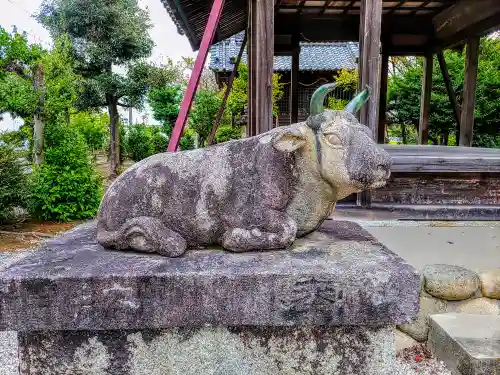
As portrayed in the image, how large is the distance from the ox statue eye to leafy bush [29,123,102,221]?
7.72 meters

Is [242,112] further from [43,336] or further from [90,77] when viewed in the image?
[43,336]

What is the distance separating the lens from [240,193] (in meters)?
2.07

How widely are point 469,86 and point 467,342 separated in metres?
5.99

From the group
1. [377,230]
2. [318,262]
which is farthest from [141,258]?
[377,230]

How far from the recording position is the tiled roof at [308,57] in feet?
48.2

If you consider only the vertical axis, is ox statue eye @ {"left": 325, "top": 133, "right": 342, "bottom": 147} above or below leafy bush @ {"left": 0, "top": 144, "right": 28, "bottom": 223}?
above

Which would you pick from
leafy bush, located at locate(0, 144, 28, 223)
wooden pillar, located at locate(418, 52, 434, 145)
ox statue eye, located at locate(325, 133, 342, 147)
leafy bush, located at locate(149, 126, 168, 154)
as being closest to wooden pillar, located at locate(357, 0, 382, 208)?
ox statue eye, located at locate(325, 133, 342, 147)

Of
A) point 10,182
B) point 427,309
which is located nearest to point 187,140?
point 10,182

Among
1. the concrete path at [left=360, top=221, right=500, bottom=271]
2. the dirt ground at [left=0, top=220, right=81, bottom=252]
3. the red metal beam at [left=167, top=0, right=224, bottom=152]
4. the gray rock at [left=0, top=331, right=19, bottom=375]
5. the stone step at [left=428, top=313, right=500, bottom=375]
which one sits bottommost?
the gray rock at [left=0, top=331, right=19, bottom=375]

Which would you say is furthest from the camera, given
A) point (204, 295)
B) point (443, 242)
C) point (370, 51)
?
point (443, 242)

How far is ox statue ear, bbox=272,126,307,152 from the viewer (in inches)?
78.7

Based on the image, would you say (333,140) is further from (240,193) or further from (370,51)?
(370,51)

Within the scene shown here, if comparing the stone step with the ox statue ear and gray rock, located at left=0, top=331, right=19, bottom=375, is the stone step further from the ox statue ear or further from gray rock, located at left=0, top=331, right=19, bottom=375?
gray rock, located at left=0, top=331, right=19, bottom=375

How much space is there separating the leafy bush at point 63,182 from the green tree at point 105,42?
5.39m
